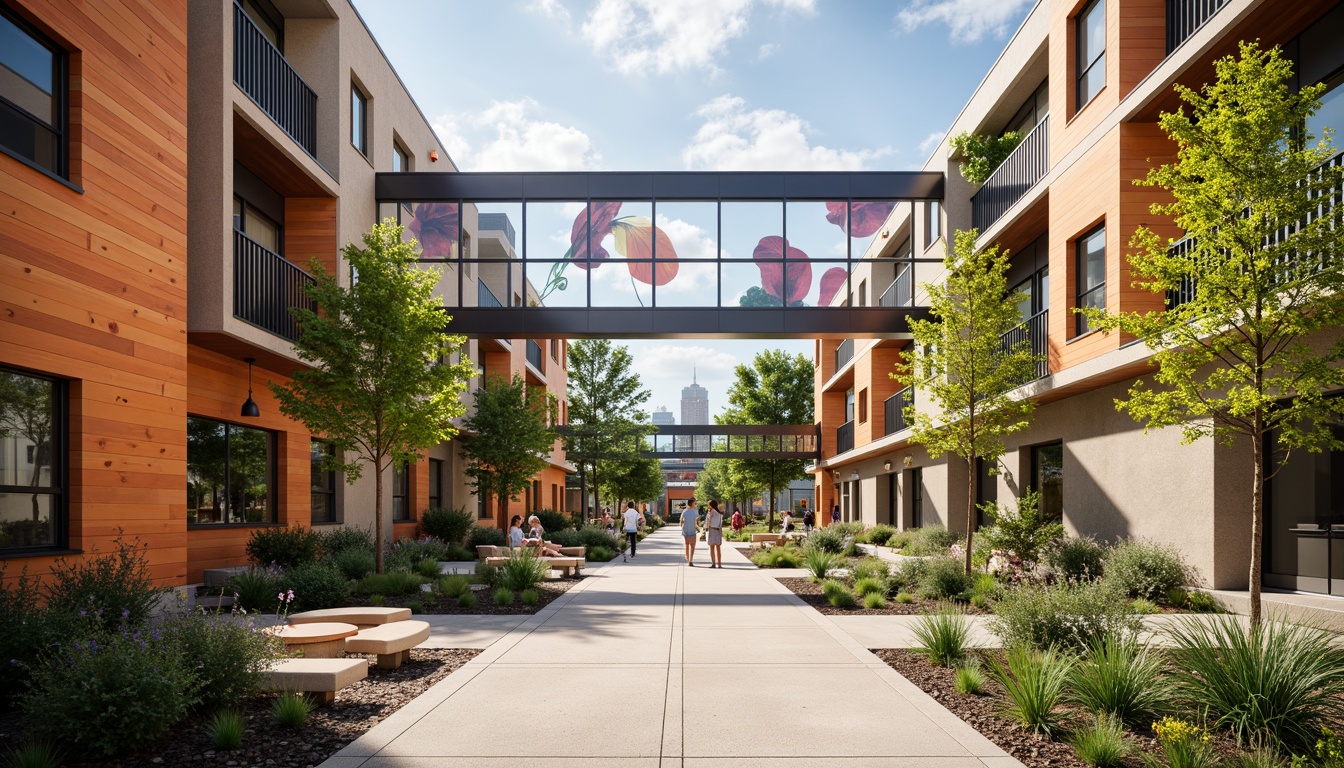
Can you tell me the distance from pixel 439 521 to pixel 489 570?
10.6 meters

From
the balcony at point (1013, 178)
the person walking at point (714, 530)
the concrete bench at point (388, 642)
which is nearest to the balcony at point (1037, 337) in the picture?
the balcony at point (1013, 178)

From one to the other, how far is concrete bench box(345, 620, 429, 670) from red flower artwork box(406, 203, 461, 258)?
14.4 meters

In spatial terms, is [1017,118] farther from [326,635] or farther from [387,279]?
[326,635]

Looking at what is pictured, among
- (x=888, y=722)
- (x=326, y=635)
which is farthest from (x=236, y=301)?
(x=888, y=722)

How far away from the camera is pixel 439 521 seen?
2580cm

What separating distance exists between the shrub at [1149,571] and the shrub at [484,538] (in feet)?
58.7

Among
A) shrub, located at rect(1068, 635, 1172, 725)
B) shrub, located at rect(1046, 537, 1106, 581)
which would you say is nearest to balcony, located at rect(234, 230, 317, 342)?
shrub, located at rect(1068, 635, 1172, 725)

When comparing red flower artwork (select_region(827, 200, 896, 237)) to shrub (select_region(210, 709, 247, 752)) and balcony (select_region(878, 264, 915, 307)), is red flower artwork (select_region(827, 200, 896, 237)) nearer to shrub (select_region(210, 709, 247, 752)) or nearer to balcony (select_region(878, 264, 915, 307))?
balcony (select_region(878, 264, 915, 307))

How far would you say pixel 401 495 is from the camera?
2511cm

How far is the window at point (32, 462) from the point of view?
30.5 ft

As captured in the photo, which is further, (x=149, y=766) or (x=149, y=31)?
(x=149, y=31)

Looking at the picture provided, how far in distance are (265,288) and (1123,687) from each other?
13.9m

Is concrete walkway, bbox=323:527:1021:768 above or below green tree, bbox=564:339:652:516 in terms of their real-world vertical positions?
below

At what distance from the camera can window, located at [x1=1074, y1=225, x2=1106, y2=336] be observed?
15719 millimetres
